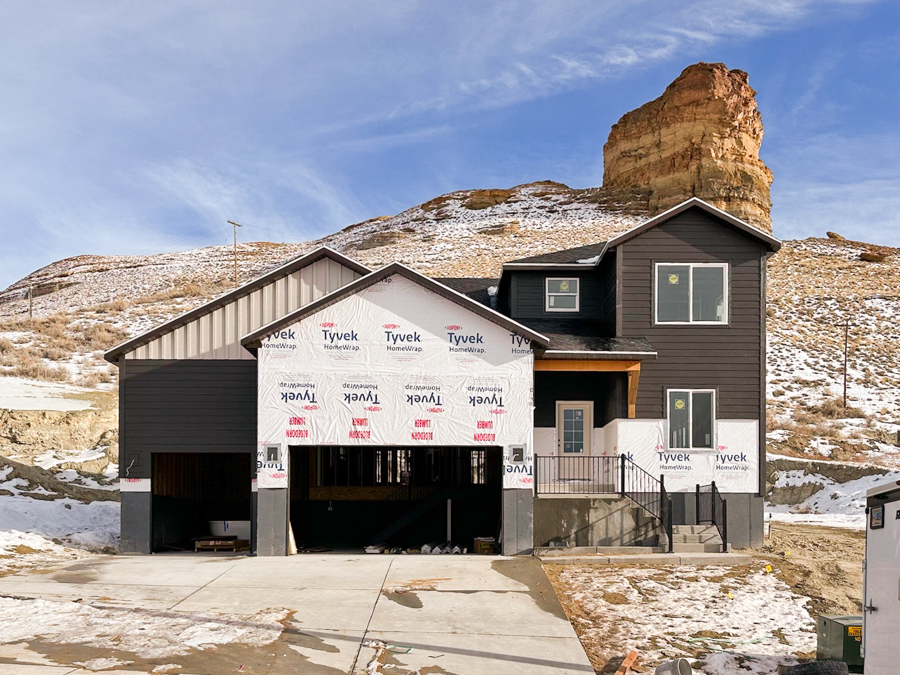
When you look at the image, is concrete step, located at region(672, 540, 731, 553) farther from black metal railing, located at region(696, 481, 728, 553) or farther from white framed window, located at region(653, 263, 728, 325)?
white framed window, located at region(653, 263, 728, 325)

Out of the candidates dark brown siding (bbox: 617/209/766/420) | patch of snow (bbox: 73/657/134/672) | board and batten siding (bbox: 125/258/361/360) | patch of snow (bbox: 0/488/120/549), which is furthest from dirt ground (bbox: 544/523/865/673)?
patch of snow (bbox: 0/488/120/549)

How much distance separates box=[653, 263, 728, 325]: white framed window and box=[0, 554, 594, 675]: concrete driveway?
289 inches

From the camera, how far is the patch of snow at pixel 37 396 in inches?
1188

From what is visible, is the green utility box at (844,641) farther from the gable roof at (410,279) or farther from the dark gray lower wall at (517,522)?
the gable roof at (410,279)

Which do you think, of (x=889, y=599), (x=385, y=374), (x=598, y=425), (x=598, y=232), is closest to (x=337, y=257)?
(x=385, y=374)

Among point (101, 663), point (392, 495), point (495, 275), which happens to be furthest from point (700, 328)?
point (495, 275)

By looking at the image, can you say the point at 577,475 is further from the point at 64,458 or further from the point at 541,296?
the point at 64,458

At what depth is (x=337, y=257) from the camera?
753 inches

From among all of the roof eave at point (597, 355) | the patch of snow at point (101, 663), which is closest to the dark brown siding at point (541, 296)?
the roof eave at point (597, 355)

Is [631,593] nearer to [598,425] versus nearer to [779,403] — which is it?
[598,425]

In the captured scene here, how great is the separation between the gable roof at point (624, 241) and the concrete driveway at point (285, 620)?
8205mm

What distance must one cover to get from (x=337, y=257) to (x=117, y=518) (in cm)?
912

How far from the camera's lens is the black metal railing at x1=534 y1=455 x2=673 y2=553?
17.8 m

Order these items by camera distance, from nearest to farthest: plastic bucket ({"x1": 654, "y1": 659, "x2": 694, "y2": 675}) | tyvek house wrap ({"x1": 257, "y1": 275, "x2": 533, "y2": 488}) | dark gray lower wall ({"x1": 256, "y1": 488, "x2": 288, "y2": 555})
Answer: plastic bucket ({"x1": 654, "y1": 659, "x2": 694, "y2": 675})
dark gray lower wall ({"x1": 256, "y1": 488, "x2": 288, "y2": 555})
tyvek house wrap ({"x1": 257, "y1": 275, "x2": 533, "y2": 488})
